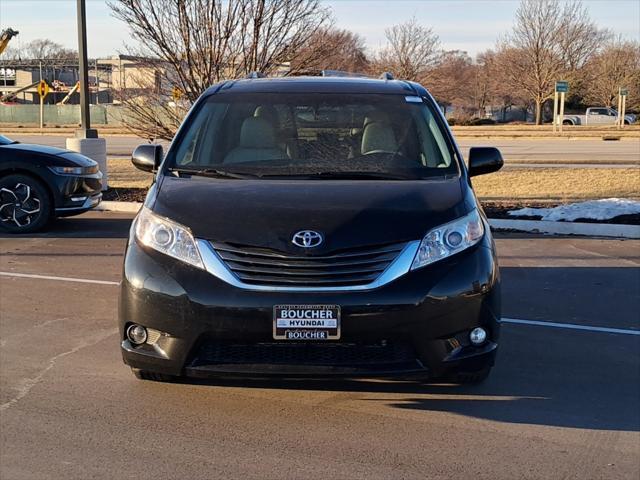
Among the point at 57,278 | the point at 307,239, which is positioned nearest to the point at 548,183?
the point at 57,278

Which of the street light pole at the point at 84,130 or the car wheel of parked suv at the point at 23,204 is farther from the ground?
the street light pole at the point at 84,130

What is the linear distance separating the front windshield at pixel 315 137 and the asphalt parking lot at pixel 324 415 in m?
1.36

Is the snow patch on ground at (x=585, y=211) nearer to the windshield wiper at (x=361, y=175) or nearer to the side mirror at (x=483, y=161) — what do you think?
the side mirror at (x=483, y=161)

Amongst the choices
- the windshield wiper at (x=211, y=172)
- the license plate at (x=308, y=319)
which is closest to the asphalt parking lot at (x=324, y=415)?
the license plate at (x=308, y=319)

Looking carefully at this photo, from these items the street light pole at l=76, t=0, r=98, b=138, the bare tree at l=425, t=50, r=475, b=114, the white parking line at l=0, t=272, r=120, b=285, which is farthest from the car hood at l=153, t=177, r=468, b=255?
the bare tree at l=425, t=50, r=475, b=114

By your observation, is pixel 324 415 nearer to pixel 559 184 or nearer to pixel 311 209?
pixel 311 209

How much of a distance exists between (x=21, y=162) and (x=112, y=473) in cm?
775

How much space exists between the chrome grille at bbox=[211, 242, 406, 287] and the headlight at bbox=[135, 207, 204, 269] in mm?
152

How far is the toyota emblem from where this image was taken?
4.10m

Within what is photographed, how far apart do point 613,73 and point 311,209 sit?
5929cm

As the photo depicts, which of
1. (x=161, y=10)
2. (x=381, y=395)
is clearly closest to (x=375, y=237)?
(x=381, y=395)

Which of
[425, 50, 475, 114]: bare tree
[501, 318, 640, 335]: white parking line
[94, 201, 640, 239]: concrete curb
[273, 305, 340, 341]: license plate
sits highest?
[425, 50, 475, 114]: bare tree

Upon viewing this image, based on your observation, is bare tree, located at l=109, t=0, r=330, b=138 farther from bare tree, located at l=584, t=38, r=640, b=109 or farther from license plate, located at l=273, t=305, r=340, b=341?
bare tree, located at l=584, t=38, r=640, b=109

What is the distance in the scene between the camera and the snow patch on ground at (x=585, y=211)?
11156 mm
